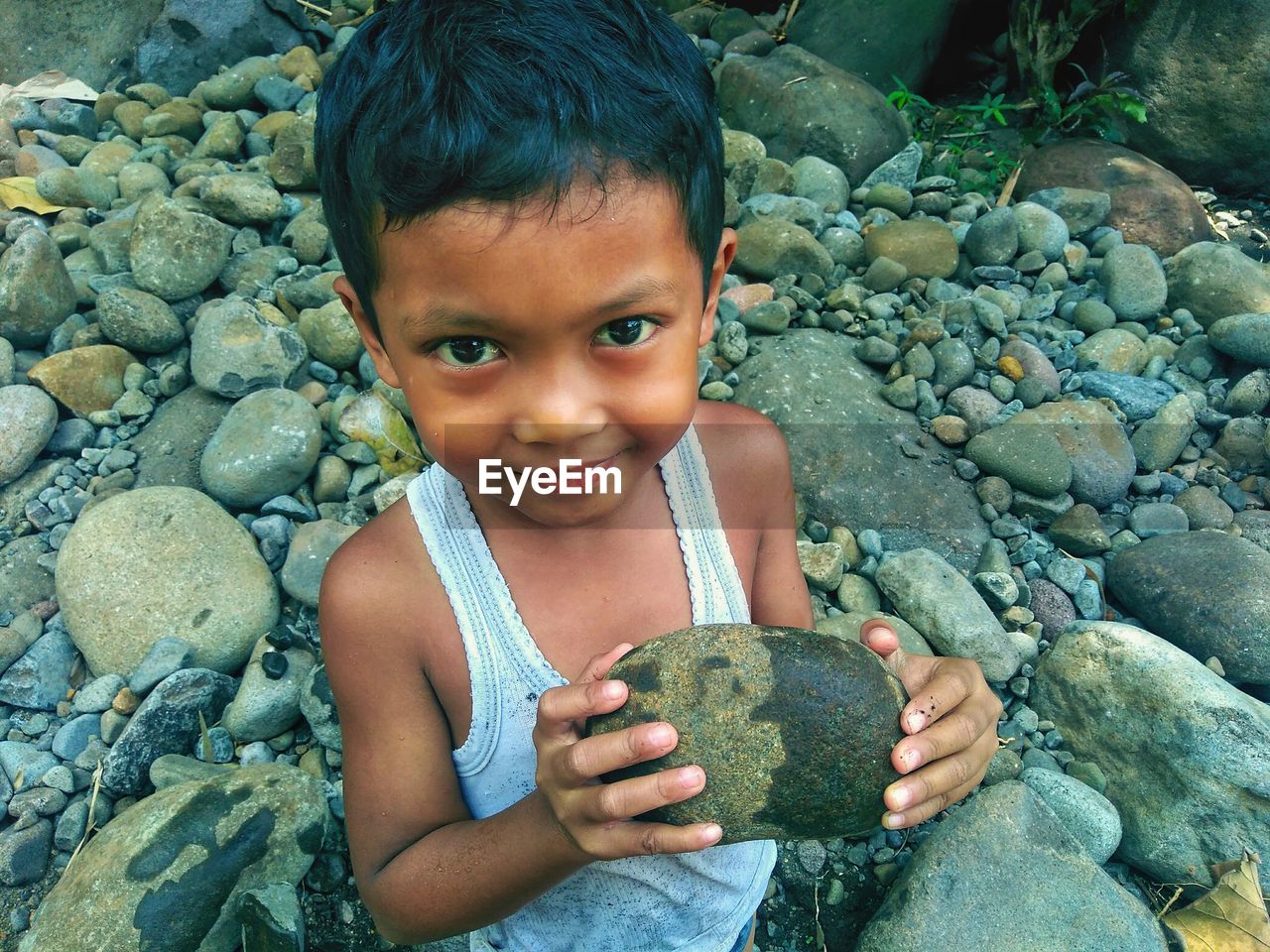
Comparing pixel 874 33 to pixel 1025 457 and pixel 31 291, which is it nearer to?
pixel 1025 457

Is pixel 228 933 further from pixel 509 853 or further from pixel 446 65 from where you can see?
pixel 446 65

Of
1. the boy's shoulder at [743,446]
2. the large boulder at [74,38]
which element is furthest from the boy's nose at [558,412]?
the large boulder at [74,38]

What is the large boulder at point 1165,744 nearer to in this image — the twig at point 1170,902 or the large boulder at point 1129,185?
the twig at point 1170,902

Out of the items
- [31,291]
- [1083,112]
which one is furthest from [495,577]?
[1083,112]

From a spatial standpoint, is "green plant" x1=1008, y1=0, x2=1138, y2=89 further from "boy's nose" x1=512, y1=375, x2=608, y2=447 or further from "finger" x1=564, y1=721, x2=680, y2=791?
"finger" x1=564, y1=721, x2=680, y2=791

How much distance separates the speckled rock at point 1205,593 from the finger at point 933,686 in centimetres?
160

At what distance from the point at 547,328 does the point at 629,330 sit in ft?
0.61

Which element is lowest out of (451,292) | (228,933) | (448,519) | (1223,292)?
(228,933)

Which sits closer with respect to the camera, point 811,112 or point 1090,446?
point 1090,446

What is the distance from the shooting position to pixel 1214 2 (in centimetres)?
537

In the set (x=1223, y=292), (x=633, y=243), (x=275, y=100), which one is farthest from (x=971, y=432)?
(x=275, y=100)

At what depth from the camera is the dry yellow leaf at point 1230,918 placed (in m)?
2.63

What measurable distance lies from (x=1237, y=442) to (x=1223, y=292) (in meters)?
0.92

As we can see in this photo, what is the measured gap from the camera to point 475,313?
157 cm
